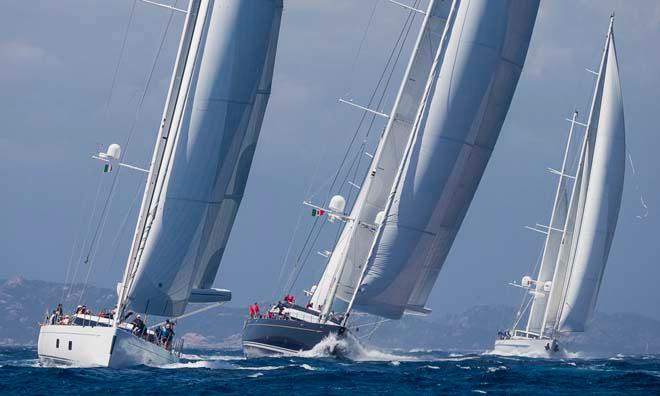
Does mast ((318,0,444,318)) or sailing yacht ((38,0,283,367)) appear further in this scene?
mast ((318,0,444,318))

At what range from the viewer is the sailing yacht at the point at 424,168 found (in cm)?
4103

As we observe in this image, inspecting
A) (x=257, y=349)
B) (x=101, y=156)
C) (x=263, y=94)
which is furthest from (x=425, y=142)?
(x=101, y=156)

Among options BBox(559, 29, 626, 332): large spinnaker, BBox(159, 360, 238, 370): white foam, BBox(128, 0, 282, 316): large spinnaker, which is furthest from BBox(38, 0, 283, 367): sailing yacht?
BBox(559, 29, 626, 332): large spinnaker

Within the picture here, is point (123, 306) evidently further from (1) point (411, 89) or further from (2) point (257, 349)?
(1) point (411, 89)

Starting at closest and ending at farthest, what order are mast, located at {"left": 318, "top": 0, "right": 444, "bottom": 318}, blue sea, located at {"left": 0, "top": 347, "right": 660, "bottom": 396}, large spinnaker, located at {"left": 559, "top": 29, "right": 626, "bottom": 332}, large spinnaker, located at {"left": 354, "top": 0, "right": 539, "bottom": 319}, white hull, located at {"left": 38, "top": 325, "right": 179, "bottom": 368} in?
blue sea, located at {"left": 0, "top": 347, "right": 660, "bottom": 396} < white hull, located at {"left": 38, "top": 325, "right": 179, "bottom": 368} < large spinnaker, located at {"left": 354, "top": 0, "right": 539, "bottom": 319} < mast, located at {"left": 318, "top": 0, "right": 444, "bottom": 318} < large spinnaker, located at {"left": 559, "top": 29, "right": 626, "bottom": 332}

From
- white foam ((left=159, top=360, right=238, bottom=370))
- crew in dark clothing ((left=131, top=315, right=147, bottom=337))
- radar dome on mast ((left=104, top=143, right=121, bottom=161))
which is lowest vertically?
white foam ((left=159, top=360, right=238, bottom=370))

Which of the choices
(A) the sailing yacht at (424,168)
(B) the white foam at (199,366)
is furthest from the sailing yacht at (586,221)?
(B) the white foam at (199,366)

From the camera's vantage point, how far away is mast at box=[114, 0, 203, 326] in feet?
108

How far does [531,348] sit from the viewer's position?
208 ft

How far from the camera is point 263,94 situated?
123ft

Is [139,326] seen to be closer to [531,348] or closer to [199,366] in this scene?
[199,366]

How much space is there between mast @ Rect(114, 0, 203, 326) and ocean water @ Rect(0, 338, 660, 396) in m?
2.71

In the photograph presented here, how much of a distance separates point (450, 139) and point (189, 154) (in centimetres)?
1130

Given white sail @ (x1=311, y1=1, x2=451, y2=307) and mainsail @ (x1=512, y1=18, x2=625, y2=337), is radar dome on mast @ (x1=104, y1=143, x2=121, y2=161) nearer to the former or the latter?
white sail @ (x1=311, y1=1, x2=451, y2=307)
